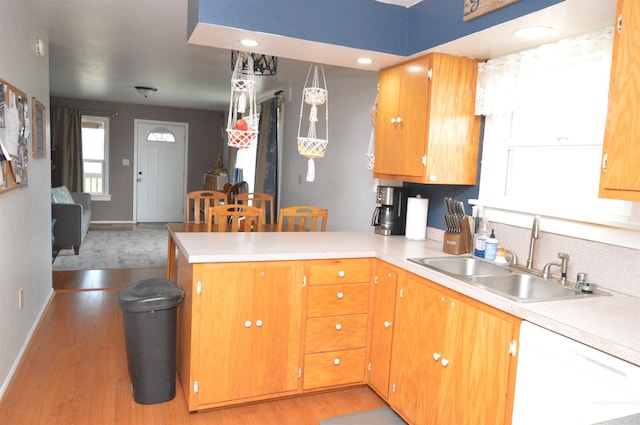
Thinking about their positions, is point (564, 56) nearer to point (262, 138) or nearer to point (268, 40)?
point (268, 40)

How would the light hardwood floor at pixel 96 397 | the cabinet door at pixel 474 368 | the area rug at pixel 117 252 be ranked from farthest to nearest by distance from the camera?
the area rug at pixel 117 252
the light hardwood floor at pixel 96 397
the cabinet door at pixel 474 368

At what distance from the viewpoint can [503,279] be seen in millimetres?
2273

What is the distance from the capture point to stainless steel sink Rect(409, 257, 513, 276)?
7.90 feet

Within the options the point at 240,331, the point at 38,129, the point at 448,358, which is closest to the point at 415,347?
the point at 448,358

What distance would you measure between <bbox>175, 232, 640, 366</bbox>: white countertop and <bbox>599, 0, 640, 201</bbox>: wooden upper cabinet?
16.7 inches

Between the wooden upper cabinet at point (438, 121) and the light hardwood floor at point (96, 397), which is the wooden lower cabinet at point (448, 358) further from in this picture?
the wooden upper cabinet at point (438, 121)

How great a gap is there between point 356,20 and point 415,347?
5.87ft

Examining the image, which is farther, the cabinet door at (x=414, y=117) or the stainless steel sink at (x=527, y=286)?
the cabinet door at (x=414, y=117)

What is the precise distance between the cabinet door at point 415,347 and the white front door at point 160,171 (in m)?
7.97

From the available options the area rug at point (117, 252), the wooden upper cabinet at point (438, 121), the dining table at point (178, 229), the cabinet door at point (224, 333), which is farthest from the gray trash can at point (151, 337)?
the area rug at point (117, 252)

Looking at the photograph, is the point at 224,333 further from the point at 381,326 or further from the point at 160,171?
the point at 160,171

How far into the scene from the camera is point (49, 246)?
14.0 feet

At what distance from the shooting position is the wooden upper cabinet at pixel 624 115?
1562mm

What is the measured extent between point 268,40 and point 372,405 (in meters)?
2.08
